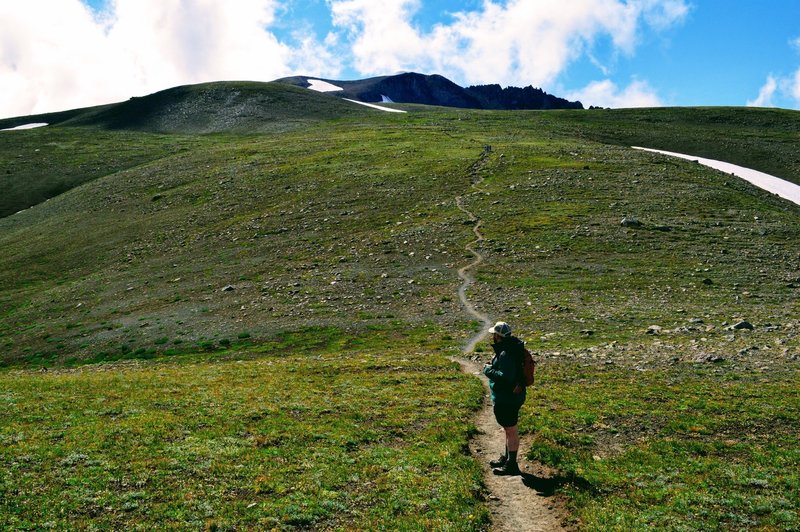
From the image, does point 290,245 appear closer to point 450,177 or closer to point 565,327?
point 450,177

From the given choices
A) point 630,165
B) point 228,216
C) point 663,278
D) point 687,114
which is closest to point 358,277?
point 663,278

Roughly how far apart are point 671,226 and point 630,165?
27096 millimetres

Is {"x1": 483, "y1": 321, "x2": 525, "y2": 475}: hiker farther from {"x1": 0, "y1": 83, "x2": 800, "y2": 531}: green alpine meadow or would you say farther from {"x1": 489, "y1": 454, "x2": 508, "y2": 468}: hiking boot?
{"x1": 0, "y1": 83, "x2": 800, "y2": 531}: green alpine meadow

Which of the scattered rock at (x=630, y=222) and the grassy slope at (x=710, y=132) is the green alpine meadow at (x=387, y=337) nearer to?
the scattered rock at (x=630, y=222)

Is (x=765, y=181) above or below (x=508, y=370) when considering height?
above

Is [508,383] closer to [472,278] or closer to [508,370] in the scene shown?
[508,370]

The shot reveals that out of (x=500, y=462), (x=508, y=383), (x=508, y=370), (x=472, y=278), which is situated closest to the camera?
(x=508, y=370)

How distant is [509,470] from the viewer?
1544cm

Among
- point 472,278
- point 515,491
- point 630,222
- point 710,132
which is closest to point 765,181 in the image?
point 630,222

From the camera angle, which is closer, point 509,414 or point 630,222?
point 509,414

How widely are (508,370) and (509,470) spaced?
116 inches

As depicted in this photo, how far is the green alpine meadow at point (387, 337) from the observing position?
13.8m

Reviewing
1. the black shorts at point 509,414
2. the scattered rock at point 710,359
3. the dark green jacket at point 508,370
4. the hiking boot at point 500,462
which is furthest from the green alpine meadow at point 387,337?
the dark green jacket at point 508,370

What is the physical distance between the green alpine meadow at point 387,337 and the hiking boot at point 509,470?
0.50 m
